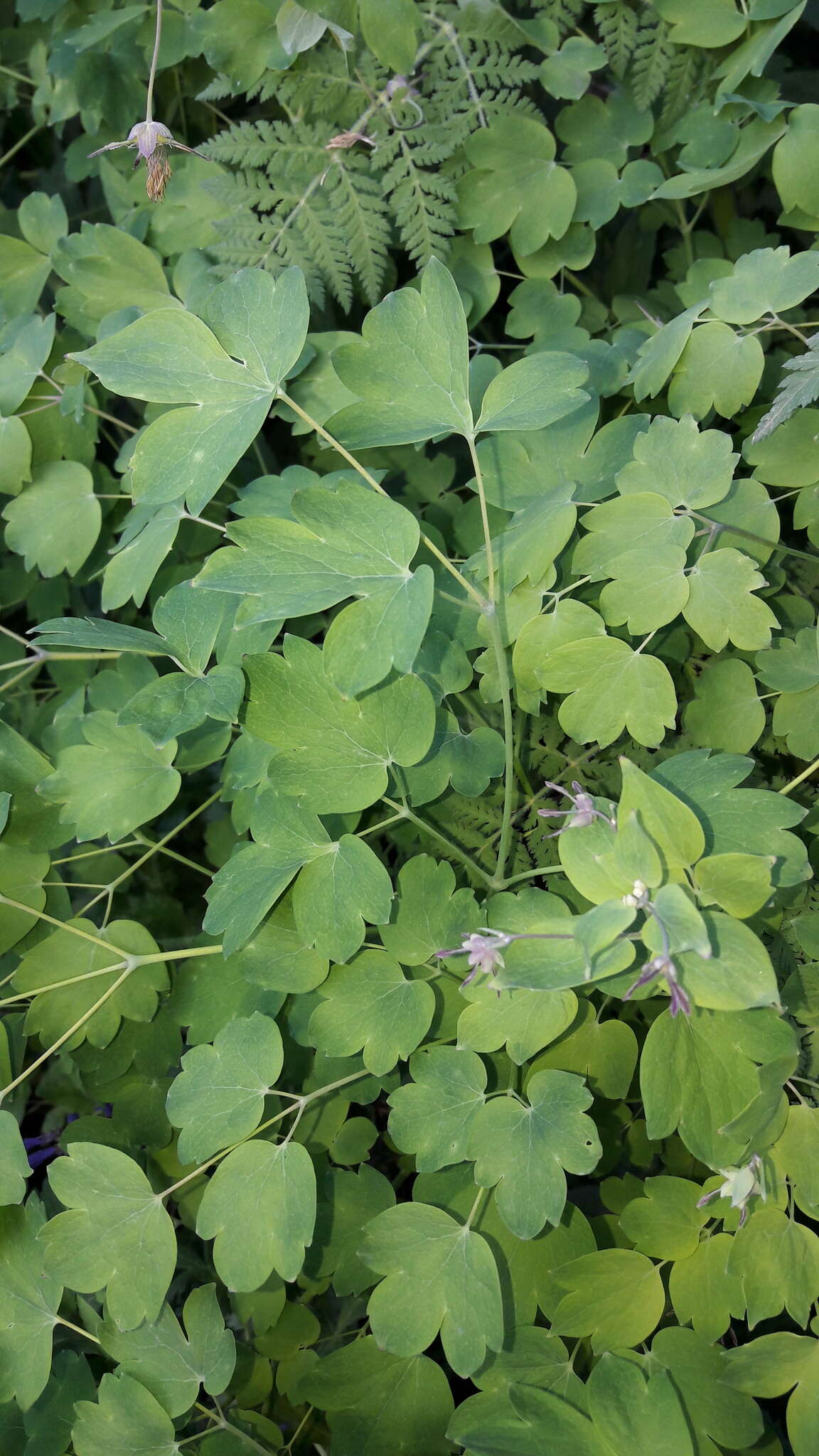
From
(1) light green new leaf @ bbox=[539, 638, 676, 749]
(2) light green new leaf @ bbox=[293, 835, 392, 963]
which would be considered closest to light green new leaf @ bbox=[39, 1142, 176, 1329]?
(2) light green new leaf @ bbox=[293, 835, 392, 963]

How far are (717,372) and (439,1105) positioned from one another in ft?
2.72

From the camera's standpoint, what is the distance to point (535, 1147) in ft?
2.83

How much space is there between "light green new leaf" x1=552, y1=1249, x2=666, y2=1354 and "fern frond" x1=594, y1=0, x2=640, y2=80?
1.42m

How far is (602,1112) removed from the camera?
3.43 feet

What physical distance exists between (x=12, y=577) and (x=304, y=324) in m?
0.84

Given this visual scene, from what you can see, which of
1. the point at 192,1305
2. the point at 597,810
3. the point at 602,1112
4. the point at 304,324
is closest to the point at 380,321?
the point at 304,324

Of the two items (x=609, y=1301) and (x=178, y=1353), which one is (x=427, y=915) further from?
(x=178, y=1353)

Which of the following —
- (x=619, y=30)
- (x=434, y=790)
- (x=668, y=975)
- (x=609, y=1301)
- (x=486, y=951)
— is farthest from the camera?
(x=619, y=30)

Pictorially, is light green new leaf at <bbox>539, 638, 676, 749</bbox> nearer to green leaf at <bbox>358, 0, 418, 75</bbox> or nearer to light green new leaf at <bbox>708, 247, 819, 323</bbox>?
light green new leaf at <bbox>708, 247, 819, 323</bbox>

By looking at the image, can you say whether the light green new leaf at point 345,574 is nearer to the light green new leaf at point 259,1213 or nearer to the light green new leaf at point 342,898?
the light green new leaf at point 342,898

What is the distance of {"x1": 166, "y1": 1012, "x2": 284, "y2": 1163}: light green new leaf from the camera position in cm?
94

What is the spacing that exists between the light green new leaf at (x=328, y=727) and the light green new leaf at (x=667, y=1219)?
0.46 metres

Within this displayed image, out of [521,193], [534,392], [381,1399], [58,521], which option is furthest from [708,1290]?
[521,193]

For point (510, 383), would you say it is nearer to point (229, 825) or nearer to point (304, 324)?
point (304, 324)
